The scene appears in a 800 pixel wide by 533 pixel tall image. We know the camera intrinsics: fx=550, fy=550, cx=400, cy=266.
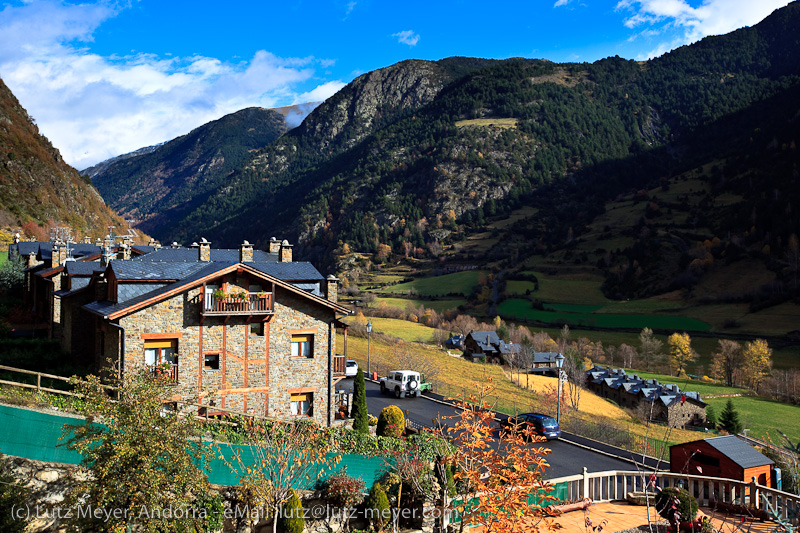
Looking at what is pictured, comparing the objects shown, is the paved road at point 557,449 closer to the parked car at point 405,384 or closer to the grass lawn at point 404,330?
the parked car at point 405,384

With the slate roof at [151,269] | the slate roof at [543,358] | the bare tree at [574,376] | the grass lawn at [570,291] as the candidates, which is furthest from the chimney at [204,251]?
the grass lawn at [570,291]

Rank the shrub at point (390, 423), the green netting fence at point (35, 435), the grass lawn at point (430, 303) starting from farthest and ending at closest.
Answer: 1. the grass lawn at point (430, 303)
2. the shrub at point (390, 423)
3. the green netting fence at point (35, 435)

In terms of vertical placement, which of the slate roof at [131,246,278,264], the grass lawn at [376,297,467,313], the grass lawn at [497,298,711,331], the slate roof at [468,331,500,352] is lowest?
the grass lawn at [497,298,711,331]

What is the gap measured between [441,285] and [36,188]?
11291 cm

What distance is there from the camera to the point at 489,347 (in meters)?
91.2

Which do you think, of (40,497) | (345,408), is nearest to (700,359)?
(345,408)

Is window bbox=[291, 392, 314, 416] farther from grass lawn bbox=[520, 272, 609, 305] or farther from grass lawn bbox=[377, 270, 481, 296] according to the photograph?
grass lawn bbox=[520, 272, 609, 305]

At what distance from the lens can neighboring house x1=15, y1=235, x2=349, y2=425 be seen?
2511 cm

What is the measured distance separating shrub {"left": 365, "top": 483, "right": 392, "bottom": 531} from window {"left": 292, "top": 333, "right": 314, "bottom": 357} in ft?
33.3

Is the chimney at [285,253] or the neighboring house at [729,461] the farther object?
the chimney at [285,253]

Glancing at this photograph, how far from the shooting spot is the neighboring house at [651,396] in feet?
212

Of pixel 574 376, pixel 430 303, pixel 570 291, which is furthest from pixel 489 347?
pixel 570 291

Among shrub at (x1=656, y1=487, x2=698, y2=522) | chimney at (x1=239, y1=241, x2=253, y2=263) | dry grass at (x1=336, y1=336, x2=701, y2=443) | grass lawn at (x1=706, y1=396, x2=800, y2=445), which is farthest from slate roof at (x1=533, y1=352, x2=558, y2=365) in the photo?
shrub at (x1=656, y1=487, x2=698, y2=522)

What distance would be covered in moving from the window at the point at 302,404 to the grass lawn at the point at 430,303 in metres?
110
